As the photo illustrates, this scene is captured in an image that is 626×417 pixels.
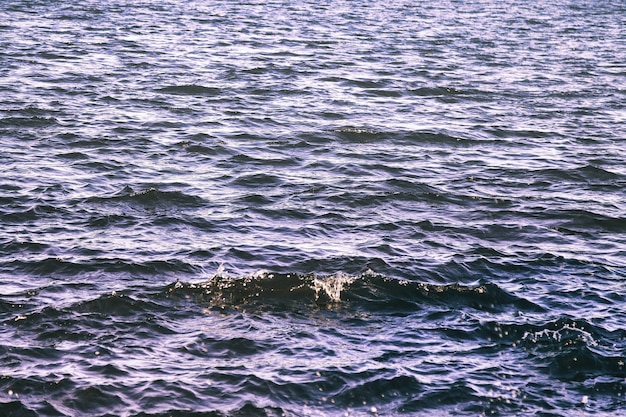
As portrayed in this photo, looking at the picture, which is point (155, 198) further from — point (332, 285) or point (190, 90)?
point (190, 90)

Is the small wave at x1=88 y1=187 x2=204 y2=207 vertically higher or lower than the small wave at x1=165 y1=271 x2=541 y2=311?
lower

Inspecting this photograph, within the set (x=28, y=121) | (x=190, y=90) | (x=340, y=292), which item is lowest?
(x=190, y=90)

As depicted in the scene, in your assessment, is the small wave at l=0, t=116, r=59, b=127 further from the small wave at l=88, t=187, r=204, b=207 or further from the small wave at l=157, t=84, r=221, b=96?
the small wave at l=88, t=187, r=204, b=207

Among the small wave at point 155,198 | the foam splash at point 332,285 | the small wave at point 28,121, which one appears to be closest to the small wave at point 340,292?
the foam splash at point 332,285

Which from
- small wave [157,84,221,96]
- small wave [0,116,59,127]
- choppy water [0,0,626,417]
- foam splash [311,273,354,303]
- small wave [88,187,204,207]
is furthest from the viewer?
small wave [157,84,221,96]

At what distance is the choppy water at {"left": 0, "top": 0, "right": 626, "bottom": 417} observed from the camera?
543 inches

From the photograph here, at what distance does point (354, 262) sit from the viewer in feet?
60.1

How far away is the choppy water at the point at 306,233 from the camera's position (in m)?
13.8

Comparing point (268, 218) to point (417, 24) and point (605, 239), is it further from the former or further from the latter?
point (417, 24)

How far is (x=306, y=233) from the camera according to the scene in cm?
1997

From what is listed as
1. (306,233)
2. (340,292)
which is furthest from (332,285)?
(306,233)

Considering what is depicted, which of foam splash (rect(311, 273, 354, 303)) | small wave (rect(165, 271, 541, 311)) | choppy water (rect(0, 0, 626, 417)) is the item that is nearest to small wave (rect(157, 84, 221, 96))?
choppy water (rect(0, 0, 626, 417))

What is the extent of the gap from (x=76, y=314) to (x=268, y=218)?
6217 mm

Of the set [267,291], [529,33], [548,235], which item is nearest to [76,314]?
[267,291]
